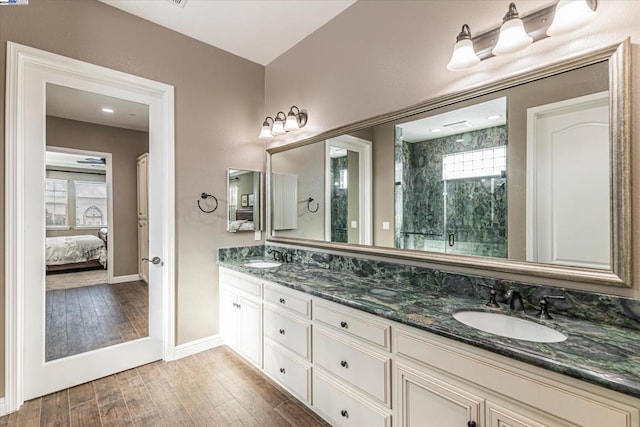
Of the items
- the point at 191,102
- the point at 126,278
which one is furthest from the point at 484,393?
the point at 191,102

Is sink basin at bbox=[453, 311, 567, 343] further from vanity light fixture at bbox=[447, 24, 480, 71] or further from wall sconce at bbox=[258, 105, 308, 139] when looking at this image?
wall sconce at bbox=[258, 105, 308, 139]

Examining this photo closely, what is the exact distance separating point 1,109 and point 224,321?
227cm

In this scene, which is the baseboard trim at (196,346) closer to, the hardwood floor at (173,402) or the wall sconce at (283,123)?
the hardwood floor at (173,402)

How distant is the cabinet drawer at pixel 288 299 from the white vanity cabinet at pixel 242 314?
137 millimetres

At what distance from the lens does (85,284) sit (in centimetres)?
237

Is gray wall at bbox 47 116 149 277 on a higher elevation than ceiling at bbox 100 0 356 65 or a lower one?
lower

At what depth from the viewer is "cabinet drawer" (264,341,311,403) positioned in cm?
199

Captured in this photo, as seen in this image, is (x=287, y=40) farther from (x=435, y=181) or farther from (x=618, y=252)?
(x=618, y=252)

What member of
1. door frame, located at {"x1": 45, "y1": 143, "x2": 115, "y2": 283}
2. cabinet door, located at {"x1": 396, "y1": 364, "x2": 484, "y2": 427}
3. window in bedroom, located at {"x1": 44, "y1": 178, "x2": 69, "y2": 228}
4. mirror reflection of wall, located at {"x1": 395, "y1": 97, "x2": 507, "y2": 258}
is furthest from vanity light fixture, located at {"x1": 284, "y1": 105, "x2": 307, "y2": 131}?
cabinet door, located at {"x1": 396, "y1": 364, "x2": 484, "y2": 427}

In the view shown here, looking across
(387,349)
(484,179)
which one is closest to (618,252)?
(484,179)

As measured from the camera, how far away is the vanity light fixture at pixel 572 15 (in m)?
1.29

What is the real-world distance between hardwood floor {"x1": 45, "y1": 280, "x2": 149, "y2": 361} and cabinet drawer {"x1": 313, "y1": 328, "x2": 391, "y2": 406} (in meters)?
1.73

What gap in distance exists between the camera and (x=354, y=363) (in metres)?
1.67

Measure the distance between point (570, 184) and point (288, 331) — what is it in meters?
1.84
